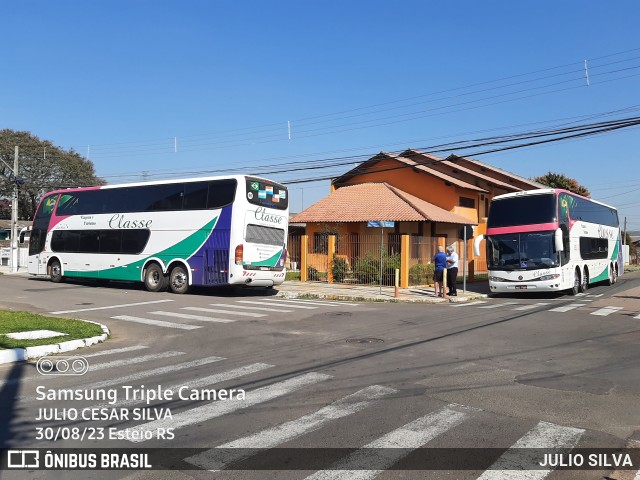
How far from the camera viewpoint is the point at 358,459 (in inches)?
173

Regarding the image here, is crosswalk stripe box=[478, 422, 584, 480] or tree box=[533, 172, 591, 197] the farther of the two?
tree box=[533, 172, 591, 197]

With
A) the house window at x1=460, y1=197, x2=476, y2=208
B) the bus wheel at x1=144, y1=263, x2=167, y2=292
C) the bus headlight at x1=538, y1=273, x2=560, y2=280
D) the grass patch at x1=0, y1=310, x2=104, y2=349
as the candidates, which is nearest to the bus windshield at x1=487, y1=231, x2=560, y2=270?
the bus headlight at x1=538, y1=273, x2=560, y2=280

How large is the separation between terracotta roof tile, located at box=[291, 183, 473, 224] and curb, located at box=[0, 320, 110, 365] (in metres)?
19.7

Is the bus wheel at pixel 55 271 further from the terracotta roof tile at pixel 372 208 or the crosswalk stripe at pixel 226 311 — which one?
the terracotta roof tile at pixel 372 208

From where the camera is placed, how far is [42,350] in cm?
870

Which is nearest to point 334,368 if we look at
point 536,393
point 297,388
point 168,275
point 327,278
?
point 297,388

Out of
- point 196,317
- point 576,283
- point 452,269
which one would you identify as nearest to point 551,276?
point 576,283

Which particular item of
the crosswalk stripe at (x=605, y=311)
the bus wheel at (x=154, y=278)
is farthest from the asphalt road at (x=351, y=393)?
the bus wheel at (x=154, y=278)

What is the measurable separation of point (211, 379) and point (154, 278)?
14774 mm

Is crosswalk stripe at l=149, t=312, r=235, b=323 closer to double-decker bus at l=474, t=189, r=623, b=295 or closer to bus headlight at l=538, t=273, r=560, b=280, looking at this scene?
double-decker bus at l=474, t=189, r=623, b=295

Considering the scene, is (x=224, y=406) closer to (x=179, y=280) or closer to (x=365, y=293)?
(x=179, y=280)

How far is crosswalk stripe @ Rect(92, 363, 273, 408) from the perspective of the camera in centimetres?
603

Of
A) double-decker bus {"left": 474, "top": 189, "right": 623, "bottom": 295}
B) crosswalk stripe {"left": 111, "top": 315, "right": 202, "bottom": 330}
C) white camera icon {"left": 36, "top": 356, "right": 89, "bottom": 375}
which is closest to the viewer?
white camera icon {"left": 36, "top": 356, "right": 89, "bottom": 375}

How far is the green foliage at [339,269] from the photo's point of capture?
1020 inches
